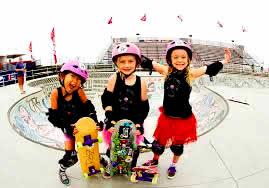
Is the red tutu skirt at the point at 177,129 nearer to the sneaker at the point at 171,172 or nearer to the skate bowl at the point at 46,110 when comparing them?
the sneaker at the point at 171,172

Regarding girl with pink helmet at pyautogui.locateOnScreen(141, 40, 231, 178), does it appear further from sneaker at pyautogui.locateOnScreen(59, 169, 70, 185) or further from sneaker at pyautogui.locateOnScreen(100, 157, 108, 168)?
sneaker at pyautogui.locateOnScreen(59, 169, 70, 185)

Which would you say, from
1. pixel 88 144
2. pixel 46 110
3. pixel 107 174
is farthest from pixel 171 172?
pixel 46 110

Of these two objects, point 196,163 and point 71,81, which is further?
point 196,163

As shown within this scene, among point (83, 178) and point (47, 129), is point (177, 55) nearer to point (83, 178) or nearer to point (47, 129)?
point (83, 178)

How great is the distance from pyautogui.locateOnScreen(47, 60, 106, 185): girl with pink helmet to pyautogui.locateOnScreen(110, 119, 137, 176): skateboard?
0.25 m

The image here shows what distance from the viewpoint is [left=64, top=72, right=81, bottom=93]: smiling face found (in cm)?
293

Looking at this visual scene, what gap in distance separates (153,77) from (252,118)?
8.99 m

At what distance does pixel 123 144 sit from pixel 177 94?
0.95 meters

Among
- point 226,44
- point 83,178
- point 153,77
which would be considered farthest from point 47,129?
point 226,44

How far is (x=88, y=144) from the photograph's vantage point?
2.98 metres

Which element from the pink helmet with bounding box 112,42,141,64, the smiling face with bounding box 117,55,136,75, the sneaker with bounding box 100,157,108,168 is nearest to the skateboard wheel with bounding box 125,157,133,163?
the sneaker with bounding box 100,157,108,168

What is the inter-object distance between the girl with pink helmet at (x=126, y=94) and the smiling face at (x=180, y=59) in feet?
1.46

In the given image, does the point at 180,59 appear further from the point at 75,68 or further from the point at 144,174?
the point at 144,174

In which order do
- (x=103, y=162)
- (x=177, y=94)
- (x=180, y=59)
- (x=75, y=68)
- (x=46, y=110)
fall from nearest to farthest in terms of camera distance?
(x=75, y=68) → (x=180, y=59) → (x=177, y=94) → (x=103, y=162) → (x=46, y=110)
